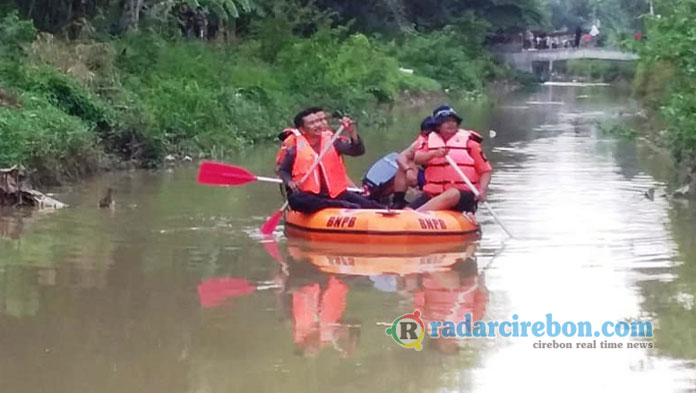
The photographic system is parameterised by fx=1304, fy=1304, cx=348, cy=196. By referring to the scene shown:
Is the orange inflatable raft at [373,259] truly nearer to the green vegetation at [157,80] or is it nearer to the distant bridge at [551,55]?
the green vegetation at [157,80]

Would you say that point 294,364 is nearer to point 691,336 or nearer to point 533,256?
point 691,336

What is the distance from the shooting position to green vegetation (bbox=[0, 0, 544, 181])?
51.3 ft

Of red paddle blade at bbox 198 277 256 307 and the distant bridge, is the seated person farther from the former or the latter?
the distant bridge

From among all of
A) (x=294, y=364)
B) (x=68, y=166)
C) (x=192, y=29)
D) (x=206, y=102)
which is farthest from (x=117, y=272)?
(x=192, y=29)

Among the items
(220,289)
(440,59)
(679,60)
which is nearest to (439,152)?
(220,289)

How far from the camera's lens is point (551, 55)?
63906 mm

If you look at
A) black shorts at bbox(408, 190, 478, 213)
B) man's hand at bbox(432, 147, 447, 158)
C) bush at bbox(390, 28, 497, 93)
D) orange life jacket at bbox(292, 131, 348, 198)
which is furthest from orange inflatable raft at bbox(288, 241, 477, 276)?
bush at bbox(390, 28, 497, 93)

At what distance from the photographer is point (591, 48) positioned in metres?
68.4

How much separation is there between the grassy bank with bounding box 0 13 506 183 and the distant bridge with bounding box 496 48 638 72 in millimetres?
28355

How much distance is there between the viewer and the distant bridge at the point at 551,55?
58.9 m

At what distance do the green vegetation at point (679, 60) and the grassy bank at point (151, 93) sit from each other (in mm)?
6596

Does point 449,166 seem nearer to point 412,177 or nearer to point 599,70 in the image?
point 412,177

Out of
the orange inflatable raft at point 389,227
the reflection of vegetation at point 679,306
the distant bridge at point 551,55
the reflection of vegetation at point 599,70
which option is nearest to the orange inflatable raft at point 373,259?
the orange inflatable raft at point 389,227

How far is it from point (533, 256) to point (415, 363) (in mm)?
3745
